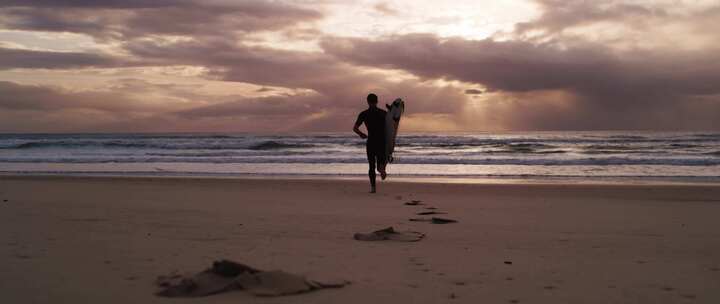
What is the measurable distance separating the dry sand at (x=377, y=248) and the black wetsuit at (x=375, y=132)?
5.30ft

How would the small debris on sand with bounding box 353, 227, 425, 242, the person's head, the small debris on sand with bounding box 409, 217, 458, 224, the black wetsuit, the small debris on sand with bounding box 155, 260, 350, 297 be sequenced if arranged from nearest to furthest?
the small debris on sand with bounding box 155, 260, 350, 297, the small debris on sand with bounding box 353, 227, 425, 242, the small debris on sand with bounding box 409, 217, 458, 224, the person's head, the black wetsuit

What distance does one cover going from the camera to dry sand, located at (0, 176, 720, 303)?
3182 mm

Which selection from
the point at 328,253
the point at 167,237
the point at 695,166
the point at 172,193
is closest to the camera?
A: the point at 328,253

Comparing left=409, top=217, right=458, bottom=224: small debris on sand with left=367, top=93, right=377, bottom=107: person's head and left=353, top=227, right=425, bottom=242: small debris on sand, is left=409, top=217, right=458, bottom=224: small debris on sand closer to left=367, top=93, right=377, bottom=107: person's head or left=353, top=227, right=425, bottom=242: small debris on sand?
left=353, top=227, right=425, bottom=242: small debris on sand

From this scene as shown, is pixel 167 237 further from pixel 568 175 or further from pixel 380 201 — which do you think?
pixel 568 175

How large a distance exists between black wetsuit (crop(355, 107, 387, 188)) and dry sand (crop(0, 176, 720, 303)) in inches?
63.6

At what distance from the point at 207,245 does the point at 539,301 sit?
2759mm

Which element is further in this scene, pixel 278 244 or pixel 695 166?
pixel 695 166

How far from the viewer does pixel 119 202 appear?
8.45 meters

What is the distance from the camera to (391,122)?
34.5 feet

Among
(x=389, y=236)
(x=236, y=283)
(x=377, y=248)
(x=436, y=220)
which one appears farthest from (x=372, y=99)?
(x=236, y=283)

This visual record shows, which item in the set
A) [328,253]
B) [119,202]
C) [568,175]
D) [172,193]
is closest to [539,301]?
[328,253]

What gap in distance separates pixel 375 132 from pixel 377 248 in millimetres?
5800

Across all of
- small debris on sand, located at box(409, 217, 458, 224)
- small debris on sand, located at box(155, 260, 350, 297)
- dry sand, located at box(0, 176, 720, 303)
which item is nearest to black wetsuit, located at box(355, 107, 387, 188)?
dry sand, located at box(0, 176, 720, 303)
